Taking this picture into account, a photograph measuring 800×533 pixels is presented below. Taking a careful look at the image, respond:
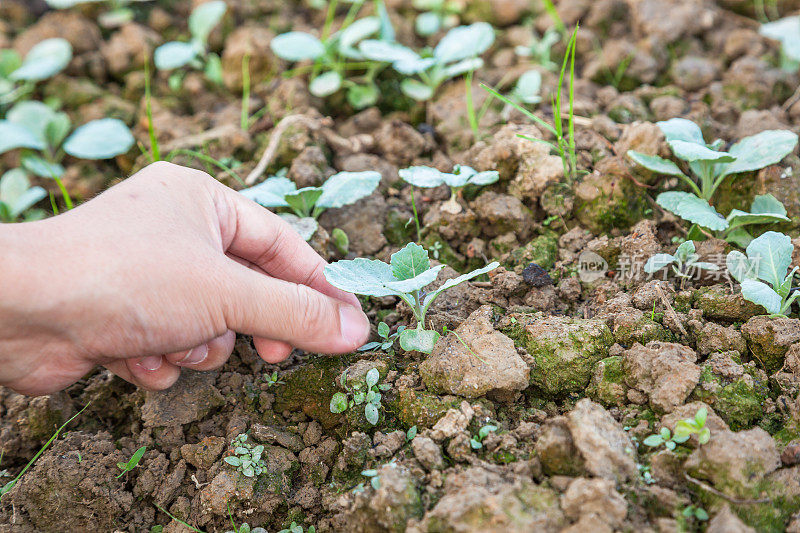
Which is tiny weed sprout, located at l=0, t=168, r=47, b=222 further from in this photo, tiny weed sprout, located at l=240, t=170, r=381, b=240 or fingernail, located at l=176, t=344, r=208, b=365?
fingernail, located at l=176, t=344, r=208, b=365

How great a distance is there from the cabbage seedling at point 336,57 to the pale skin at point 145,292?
1156 mm

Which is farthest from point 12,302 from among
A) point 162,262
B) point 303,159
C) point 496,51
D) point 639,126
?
point 496,51

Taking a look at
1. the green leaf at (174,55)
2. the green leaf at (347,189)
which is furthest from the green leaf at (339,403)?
the green leaf at (174,55)

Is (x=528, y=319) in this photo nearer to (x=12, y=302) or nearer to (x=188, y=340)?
(x=188, y=340)

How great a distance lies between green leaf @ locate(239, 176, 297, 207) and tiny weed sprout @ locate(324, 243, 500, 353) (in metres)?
0.47

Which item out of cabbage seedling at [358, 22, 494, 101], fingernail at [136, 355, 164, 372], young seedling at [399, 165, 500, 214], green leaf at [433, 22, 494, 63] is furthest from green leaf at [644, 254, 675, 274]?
fingernail at [136, 355, 164, 372]

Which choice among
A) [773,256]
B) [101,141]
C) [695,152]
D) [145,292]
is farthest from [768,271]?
[101,141]

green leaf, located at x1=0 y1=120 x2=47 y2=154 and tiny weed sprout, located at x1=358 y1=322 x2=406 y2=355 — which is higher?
green leaf, located at x1=0 y1=120 x2=47 y2=154

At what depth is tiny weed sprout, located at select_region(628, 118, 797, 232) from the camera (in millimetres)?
1636

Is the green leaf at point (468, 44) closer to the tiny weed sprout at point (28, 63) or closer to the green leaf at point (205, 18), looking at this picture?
the green leaf at point (205, 18)

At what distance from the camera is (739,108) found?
222 centimetres

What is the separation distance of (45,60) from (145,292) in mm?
2206

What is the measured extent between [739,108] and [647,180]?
69cm

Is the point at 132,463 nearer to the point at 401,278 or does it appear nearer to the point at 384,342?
the point at 384,342
